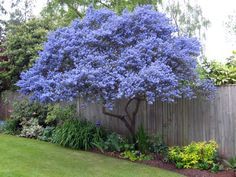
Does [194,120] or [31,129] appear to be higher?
[194,120]

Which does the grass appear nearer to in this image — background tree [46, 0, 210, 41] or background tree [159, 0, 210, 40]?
background tree [46, 0, 210, 41]

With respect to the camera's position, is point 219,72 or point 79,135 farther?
point 79,135

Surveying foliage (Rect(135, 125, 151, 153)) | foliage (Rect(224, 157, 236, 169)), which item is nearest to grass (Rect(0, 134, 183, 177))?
foliage (Rect(135, 125, 151, 153))

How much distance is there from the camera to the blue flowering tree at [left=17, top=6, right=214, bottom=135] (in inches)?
336

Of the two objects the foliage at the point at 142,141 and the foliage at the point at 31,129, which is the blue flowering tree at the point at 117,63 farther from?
the foliage at the point at 31,129

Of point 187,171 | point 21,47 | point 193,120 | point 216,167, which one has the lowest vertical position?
point 187,171

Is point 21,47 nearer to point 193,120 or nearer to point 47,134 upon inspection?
point 47,134

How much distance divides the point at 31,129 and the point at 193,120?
239 inches

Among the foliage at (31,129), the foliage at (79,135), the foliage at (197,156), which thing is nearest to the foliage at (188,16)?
the foliage at (31,129)

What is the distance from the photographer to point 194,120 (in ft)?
32.4

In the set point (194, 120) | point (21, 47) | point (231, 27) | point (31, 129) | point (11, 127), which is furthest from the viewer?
point (231, 27)

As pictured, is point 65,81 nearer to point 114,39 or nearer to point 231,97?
point 114,39

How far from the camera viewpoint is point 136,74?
338 inches

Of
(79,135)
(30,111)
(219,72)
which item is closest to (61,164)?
(79,135)
